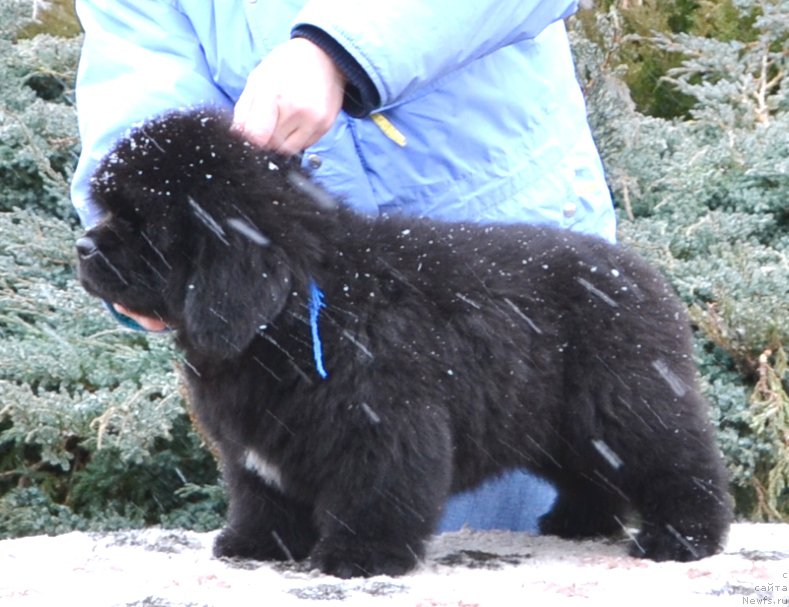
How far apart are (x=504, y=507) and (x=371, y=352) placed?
3.76ft

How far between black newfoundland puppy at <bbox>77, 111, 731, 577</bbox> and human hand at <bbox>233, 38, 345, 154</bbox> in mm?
66

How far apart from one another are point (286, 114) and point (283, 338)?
0.41 m

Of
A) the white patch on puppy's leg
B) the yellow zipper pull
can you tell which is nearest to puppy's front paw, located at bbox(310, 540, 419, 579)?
the white patch on puppy's leg

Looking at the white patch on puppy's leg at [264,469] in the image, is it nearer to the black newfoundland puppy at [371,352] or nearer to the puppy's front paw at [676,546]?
the black newfoundland puppy at [371,352]

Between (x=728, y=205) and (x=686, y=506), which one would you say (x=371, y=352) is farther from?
(x=728, y=205)

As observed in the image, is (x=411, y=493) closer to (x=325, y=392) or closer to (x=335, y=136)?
(x=325, y=392)

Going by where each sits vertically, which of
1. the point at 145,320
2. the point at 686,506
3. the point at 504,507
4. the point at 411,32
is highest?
the point at 411,32

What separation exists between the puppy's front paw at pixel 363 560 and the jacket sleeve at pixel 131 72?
934 millimetres

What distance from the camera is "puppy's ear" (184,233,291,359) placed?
7.79ft

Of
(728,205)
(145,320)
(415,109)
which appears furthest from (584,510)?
(728,205)

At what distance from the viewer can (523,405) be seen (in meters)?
2.59

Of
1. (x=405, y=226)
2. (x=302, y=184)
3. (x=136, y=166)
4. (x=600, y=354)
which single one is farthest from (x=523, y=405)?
(x=136, y=166)

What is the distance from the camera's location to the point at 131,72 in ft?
9.67

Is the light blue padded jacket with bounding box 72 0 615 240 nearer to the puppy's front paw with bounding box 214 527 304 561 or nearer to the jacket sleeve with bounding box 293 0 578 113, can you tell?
the jacket sleeve with bounding box 293 0 578 113
